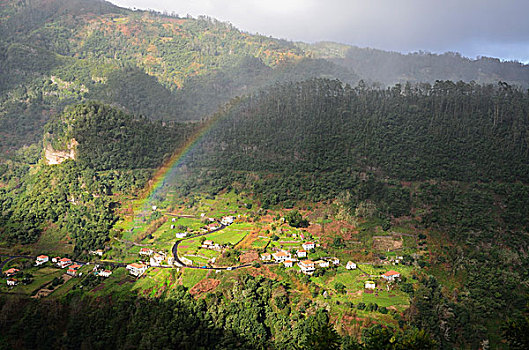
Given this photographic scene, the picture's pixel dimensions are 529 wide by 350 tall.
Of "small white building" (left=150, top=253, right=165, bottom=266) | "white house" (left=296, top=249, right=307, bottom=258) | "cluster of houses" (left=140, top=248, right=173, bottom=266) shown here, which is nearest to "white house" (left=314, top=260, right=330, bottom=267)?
"white house" (left=296, top=249, right=307, bottom=258)

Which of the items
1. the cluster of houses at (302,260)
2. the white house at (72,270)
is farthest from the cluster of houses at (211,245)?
the white house at (72,270)

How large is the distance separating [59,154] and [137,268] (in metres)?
21.6

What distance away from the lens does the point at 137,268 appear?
30.9 meters

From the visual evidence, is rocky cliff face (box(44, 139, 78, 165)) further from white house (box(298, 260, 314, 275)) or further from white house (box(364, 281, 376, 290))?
white house (box(364, 281, 376, 290))

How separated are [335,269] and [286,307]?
5.52m

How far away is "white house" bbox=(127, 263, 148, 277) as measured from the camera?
101 feet

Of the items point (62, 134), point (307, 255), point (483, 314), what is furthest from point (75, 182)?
point (483, 314)

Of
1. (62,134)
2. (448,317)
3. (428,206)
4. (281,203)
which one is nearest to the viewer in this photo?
(448,317)

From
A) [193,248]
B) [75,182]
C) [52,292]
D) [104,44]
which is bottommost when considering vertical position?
[52,292]

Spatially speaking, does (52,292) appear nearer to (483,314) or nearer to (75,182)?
(75,182)

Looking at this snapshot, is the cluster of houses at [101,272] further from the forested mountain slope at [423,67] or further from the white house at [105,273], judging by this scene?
the forested mountain slope at [423,67]

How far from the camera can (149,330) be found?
24.4 metres

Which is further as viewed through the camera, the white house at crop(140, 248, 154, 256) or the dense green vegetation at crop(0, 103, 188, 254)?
the dense green vegetation at crop(0, 103, 188, 254)

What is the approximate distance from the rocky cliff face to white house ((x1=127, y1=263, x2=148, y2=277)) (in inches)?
→ 758
